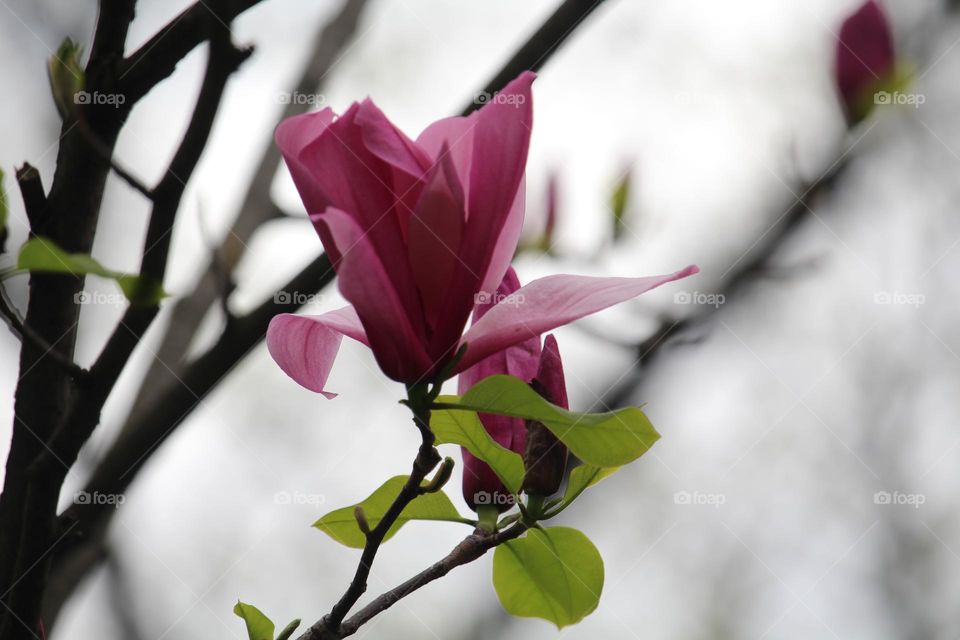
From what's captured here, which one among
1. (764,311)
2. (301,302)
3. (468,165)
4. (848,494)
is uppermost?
(468,165)

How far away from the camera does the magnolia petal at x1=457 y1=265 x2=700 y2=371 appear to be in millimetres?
628

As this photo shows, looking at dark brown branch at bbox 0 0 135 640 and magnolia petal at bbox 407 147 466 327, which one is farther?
dark brown branch at bbox 0 0 135 640

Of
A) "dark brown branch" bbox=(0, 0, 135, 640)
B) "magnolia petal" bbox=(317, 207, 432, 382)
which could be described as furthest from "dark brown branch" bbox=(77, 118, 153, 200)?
"magnolia petal" bbox=(317, 207, 432, 382)

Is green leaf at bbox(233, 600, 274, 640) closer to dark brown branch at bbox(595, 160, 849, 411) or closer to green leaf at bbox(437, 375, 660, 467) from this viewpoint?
green leaf at bbox(437, 375, 660, 467)

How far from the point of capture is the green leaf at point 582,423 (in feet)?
2.12

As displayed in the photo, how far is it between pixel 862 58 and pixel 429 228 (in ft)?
3.14

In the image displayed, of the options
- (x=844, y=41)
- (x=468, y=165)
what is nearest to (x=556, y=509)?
(x=468, y=165)

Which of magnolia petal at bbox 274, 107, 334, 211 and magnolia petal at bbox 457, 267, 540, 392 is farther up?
magnolia petal at bbox 274, 107, 334, 211

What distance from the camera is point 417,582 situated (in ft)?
2.36

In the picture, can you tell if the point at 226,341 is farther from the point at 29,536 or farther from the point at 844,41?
the point at 844,41

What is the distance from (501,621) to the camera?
3.42 m

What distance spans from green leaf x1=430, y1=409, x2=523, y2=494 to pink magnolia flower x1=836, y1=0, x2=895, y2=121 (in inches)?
34.8

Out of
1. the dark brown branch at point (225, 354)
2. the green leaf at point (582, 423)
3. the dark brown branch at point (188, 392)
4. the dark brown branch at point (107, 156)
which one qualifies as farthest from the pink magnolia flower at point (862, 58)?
the dark brown branch at point (107, 156)

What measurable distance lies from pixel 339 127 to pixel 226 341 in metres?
0.49
